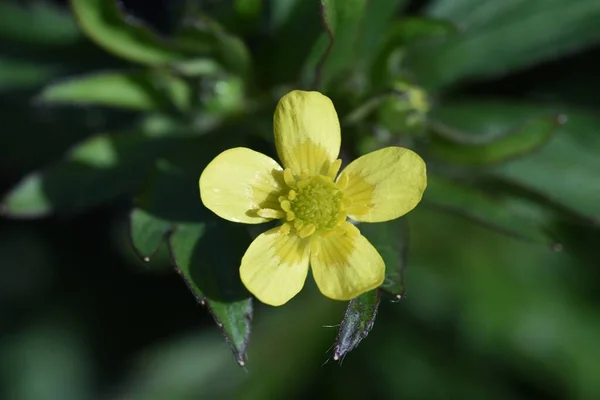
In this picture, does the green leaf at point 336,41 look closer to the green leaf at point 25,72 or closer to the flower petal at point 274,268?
the flower petal at point 274,268

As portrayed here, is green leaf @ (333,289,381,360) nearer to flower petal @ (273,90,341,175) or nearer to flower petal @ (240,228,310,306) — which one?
flower petal @ (240,228,310,306)

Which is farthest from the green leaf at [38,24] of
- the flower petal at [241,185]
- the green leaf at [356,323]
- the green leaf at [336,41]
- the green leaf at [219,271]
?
the green leaf at [356,323]

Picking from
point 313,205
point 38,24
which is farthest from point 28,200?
point 313,205

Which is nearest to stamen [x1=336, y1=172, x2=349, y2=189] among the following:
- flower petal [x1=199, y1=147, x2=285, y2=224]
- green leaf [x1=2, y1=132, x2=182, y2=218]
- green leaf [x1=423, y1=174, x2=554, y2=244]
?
flower petal [x1=199, y1=147, x2=285, y2=224]

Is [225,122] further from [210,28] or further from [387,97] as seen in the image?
[387,97]

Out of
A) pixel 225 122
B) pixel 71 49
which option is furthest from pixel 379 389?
pixel 71 49

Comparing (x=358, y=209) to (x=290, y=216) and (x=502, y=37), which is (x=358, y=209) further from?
(x=502, y=37)

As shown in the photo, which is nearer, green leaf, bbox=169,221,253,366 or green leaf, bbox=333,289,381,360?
green leaf, bbox=333,289,381,360
